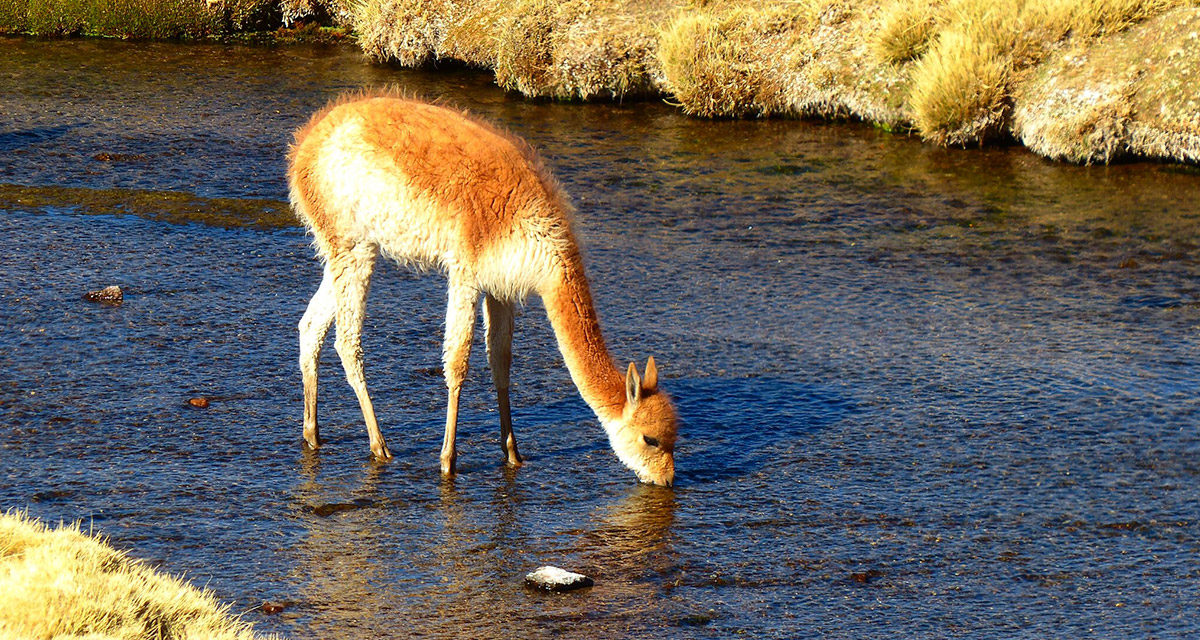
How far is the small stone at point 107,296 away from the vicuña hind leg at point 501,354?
307cm

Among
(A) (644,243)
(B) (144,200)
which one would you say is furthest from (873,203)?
(B) (144,200)

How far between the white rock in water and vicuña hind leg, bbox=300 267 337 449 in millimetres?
1907

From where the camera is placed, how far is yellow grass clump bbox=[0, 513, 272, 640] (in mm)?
4504

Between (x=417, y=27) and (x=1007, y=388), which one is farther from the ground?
(x=417, y=27)

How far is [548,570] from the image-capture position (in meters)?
5.62

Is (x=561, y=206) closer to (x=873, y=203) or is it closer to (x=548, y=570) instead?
(x=548, y=570)

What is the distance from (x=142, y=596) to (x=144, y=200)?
6931mm

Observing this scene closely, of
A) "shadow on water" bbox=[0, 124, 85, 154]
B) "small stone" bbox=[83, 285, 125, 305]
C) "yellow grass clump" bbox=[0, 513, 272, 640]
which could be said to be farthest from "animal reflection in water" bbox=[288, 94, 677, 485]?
"shadow on water" bbox=[0, 124, 85, 154]

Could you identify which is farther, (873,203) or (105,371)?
(873,203)

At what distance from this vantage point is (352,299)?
7.05 meters

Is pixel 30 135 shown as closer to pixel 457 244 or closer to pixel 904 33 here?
pixel 457 244

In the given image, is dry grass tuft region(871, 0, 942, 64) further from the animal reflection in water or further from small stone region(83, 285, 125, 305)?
small stone region(83, 285, 125, 305)

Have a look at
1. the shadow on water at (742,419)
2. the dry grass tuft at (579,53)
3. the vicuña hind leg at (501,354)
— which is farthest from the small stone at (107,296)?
the dry grass tuft at (579,53)

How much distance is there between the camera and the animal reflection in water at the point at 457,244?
21.6 ft
